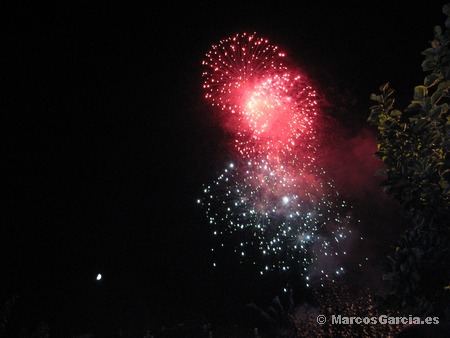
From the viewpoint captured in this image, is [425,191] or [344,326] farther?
[344,326]

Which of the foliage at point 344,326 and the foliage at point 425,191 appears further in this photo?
the foliage at point 344,326

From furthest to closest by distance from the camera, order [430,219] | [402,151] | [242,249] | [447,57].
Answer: [242,249], [402,151], [430,219], [447,57]

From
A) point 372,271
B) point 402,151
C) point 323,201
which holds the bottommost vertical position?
point 402,151

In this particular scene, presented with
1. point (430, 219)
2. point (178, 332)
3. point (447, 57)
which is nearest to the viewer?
point (447, 57)

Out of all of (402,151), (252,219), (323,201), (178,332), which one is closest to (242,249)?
(252,219)

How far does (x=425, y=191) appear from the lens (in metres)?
4.11

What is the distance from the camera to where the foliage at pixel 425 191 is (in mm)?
3768

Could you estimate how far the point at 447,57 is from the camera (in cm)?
367

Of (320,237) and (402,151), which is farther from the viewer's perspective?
(320,237)

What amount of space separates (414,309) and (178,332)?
40.9ft

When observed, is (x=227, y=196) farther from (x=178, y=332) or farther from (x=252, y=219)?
(x=178, y=332)

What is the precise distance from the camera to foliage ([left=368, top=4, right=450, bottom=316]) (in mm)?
3768

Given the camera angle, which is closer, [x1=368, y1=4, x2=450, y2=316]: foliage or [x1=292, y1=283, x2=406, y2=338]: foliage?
[x1=368, y1=4, x2=450, y2=316]: foliage

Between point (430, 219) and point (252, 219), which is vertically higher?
point (252, 219)
